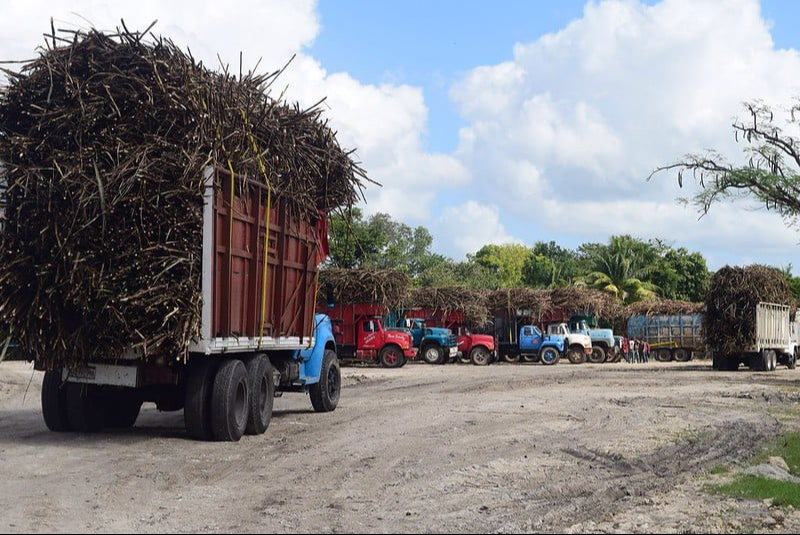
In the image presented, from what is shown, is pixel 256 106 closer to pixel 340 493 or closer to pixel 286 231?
pixel 286 231

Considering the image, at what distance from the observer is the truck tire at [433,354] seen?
4228cm

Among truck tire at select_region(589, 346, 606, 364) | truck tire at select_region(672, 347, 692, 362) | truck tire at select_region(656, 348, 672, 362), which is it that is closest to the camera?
truck tire at select_region(589, 346, 606, 364)

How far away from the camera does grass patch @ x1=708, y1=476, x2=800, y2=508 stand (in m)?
8.88

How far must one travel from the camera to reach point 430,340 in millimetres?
42500

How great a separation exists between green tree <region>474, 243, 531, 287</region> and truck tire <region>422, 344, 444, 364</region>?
136ft

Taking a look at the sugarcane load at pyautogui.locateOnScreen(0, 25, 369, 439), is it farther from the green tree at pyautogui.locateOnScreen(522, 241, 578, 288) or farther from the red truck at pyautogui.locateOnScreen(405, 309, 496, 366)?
the green tree at pyautogui.locateOnScreen(522, 241, 578, 288)

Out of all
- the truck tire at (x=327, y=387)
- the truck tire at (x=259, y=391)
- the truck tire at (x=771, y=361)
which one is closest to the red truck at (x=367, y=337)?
the truck tire at (x=771, y=361)

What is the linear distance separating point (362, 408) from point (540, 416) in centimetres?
372

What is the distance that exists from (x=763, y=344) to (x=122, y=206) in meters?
29.5

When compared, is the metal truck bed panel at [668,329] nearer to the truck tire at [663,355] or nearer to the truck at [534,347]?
the truck tire at [663,355]

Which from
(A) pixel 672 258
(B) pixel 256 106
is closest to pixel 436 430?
(B) pixel 256 106

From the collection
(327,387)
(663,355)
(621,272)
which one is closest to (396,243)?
(621,272)

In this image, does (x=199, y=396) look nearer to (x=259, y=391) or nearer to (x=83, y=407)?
(x=259, y=391)

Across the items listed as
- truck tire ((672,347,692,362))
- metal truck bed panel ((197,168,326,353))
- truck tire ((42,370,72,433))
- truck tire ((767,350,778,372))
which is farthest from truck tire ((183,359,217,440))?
truck tire ((672,347,692,362))
